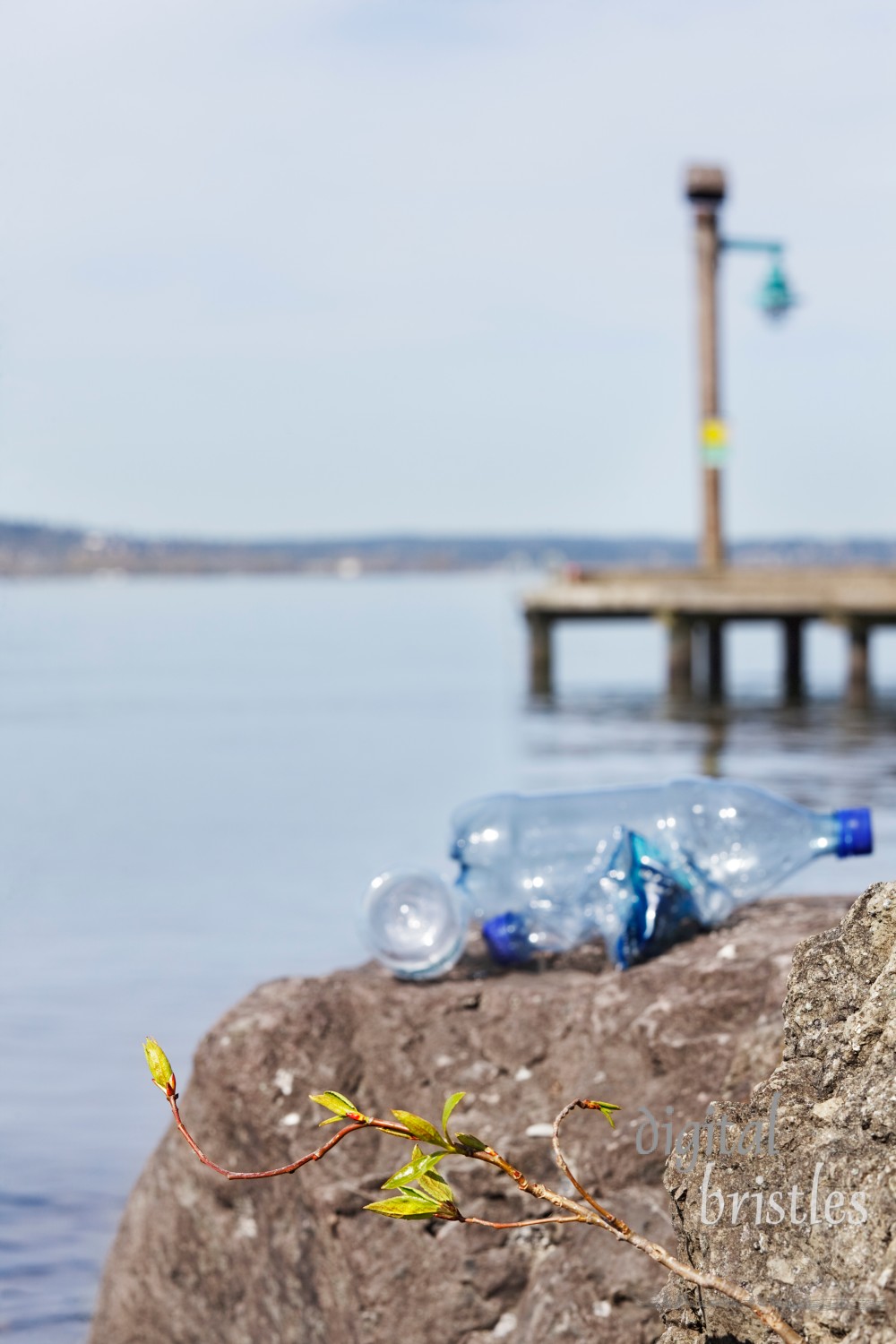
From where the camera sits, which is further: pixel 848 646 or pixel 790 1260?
pixel 848 646

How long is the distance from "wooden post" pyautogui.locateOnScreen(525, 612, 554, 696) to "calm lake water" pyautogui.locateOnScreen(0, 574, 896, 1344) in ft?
2.39

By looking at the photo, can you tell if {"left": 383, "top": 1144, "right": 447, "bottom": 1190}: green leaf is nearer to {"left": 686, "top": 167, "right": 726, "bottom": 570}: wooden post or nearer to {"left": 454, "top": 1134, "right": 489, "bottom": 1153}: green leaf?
{"left": 454, "top": 1134, "right": 489, "bottom": 1153}: green leaf

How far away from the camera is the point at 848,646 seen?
2747 cm

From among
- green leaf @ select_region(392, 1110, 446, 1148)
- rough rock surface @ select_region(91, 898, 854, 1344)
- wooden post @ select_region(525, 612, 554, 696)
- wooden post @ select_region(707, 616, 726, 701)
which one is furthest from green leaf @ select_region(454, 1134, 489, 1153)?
wooden post @ select_region(707, 616, 726, 701)

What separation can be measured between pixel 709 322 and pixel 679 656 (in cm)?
562

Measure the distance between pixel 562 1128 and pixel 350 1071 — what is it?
1.56 feet

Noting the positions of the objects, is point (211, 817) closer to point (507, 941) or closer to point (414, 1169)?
point (507, 941)

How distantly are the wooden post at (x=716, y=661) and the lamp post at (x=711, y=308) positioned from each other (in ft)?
7.02

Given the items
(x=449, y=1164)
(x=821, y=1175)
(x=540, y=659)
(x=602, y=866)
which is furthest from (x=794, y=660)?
(x=821, y=1175)

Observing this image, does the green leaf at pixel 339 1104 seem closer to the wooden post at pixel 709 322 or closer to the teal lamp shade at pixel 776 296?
the wooden post at pixel 709 322

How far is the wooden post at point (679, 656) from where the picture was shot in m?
27.9

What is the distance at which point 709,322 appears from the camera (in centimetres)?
2894

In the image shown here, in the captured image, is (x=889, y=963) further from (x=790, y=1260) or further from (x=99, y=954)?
(x=99, y=954)

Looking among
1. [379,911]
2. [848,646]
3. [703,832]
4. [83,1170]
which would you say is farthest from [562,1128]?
[848,646]
